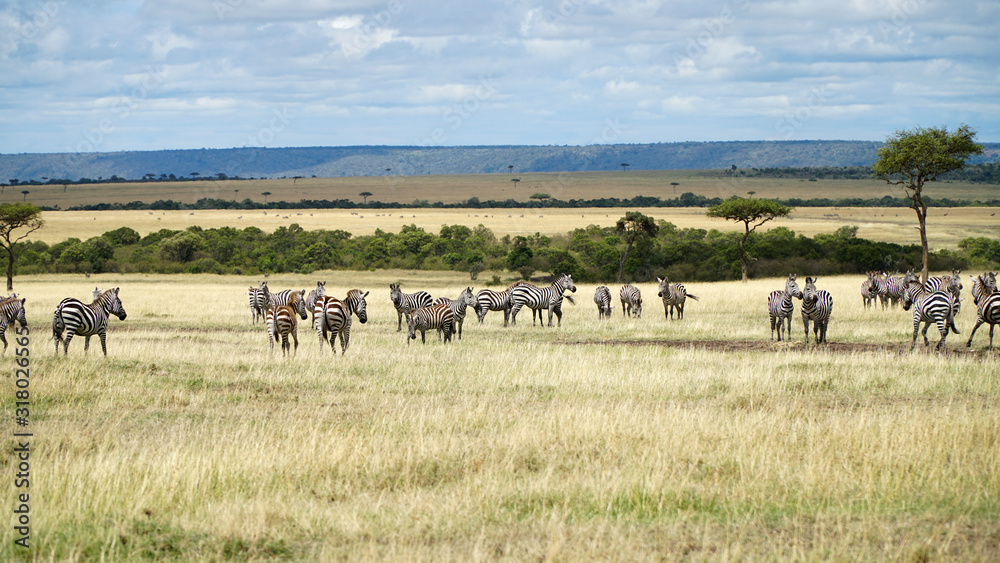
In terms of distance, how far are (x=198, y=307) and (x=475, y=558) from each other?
28859mm

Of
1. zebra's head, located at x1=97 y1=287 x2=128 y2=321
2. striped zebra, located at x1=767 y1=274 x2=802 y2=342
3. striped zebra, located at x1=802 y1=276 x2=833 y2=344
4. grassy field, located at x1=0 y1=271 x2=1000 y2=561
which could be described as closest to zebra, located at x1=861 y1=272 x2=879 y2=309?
striped zebra, located at x1=767 y1=274 x2=802 y2=342

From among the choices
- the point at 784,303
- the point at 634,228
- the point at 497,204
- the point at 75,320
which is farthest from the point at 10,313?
the point at 497,204

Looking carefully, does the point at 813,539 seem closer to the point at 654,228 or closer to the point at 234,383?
the point at 234,383

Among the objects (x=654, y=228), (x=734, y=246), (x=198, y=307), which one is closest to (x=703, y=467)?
(x=198, y=307)

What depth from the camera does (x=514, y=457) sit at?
8.39 meters

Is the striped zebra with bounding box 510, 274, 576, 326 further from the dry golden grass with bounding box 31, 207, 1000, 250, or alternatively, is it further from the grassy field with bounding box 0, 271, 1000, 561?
the dry golden grass with bounding box 31, 207, 1000, 250

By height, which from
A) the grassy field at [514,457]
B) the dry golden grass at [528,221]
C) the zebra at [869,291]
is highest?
the dry golden grass at [528,221]

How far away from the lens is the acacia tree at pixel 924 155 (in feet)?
114

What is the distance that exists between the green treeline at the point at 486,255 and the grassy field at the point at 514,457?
40.0 m

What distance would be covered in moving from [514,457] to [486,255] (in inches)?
2367

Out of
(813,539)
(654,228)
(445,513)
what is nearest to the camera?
(813,539)

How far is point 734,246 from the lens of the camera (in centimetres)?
5984

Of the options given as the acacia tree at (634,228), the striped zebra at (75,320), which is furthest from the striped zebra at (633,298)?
the acacia tree at (634,228)

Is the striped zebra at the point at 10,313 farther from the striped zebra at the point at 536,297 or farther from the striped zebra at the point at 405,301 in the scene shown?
the striped zebra at the point at 536,297
